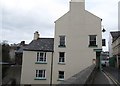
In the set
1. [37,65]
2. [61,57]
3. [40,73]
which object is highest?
[61,57]

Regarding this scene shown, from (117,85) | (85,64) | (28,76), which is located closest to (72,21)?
(85,64)

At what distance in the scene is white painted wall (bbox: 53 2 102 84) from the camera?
29.8 metres

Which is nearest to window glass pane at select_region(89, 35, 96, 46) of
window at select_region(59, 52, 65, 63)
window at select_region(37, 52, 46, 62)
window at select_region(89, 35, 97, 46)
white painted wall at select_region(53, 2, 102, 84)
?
window at select_region(89, 35, 97, 46)

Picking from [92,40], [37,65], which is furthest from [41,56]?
[92,40]

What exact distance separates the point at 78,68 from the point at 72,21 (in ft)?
22.8

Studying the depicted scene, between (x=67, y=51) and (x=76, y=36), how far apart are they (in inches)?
102

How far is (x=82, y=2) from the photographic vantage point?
30.5 m

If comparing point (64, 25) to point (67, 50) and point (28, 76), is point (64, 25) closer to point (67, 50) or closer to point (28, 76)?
point (67, 50)

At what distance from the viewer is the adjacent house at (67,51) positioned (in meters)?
29.8

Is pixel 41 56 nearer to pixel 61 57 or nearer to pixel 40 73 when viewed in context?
pixel 40 73

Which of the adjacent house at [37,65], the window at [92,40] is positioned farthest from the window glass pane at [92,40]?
the adjacent house at [37,65]

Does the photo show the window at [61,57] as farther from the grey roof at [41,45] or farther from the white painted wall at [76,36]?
the grey roof at [41,45]

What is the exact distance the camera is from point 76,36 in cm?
3053

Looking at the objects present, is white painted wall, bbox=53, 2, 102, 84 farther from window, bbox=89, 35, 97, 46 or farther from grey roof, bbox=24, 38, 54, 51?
grey roof, bbox=24, 38, 54, 51
